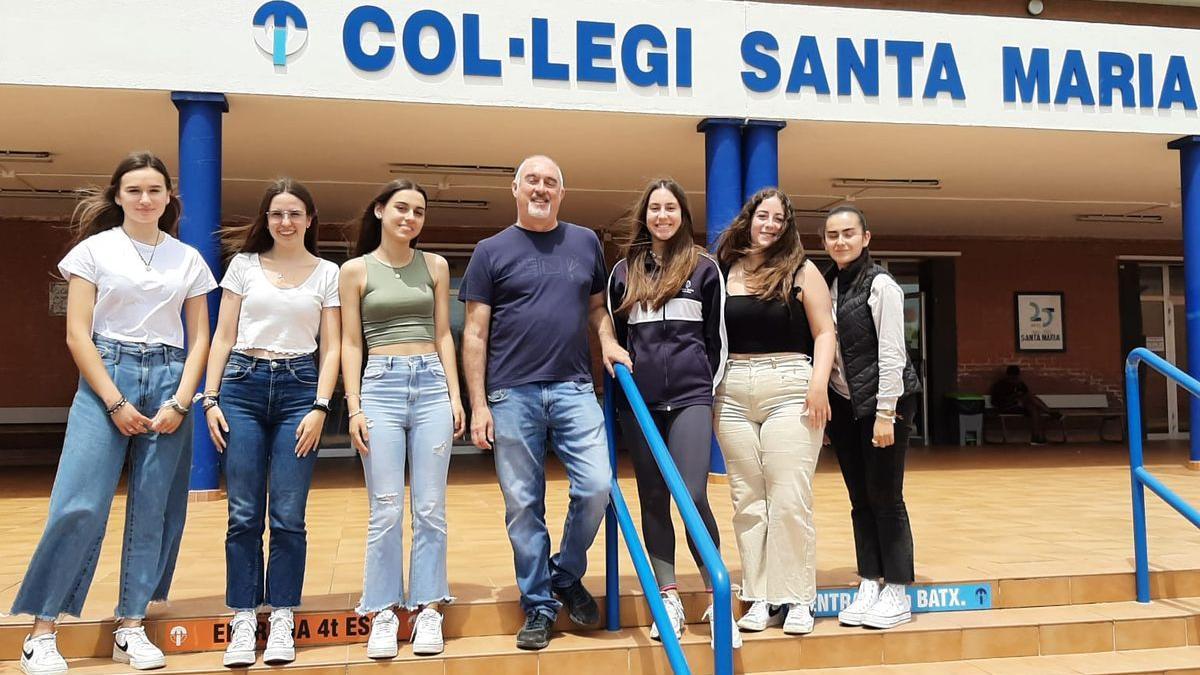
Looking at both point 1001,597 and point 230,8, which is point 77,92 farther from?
point 1001,597

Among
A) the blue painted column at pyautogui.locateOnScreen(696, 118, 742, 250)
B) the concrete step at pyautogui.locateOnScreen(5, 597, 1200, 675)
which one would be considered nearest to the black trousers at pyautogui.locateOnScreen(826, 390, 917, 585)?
the concrete step at pyautogui.locateOnScreen(5, 597, 1200, 675)

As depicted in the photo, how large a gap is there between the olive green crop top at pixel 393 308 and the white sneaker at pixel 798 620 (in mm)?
1526

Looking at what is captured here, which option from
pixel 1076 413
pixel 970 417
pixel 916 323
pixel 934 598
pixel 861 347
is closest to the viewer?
pixel 861 347

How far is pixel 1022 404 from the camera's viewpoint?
1172 centimetres

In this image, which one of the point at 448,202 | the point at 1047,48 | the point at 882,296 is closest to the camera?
the point at 882,296

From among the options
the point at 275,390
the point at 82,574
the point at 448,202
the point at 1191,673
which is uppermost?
the point at 448,202

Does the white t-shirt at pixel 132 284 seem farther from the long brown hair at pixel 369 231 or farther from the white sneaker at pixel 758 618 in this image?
the white sneaker at pixel 758 618

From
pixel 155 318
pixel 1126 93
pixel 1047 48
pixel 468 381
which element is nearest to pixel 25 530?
pixel 155 318

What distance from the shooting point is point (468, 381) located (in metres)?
3.04

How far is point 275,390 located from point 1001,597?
2.79 metres

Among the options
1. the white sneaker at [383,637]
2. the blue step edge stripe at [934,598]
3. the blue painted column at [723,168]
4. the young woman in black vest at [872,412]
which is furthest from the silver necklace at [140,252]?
A: the blue painted column at [723,168]

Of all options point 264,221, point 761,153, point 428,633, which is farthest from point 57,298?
point 428,633

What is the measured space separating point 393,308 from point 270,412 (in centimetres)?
50

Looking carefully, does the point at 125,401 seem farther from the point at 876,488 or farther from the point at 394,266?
the point at 876,488
